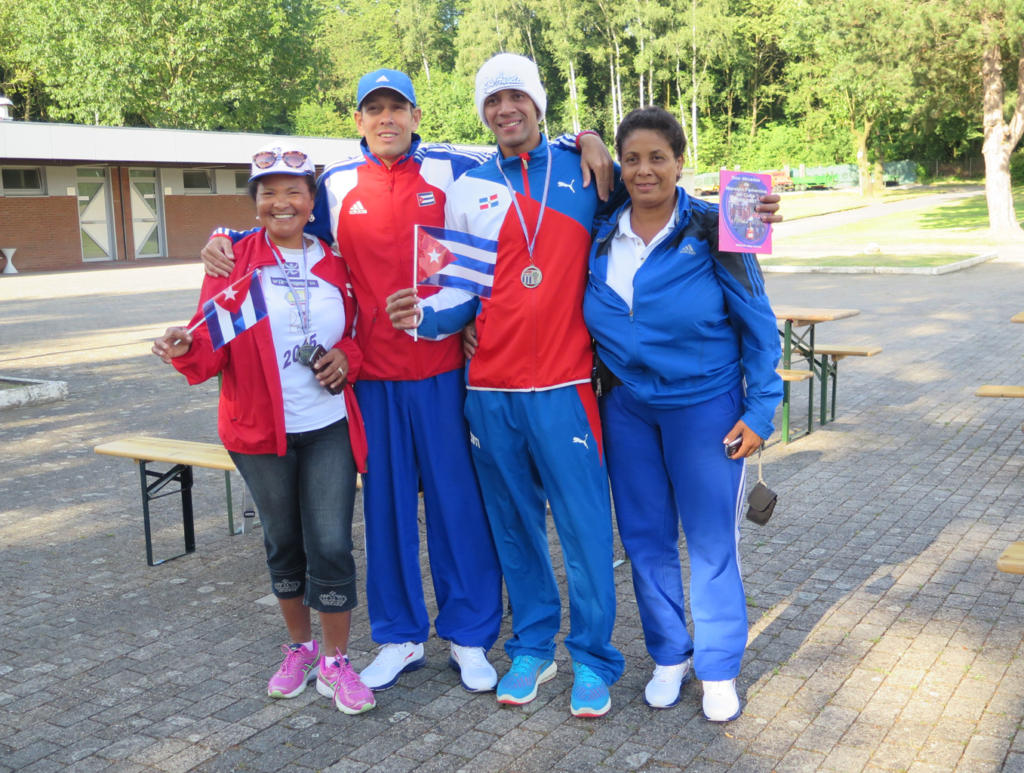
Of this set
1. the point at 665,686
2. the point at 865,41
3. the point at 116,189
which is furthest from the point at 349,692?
the point at 116,189

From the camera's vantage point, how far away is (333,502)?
3.63m

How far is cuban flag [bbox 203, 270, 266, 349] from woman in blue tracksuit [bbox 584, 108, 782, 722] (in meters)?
1.17

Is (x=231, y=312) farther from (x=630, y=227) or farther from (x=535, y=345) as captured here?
(x=630, y=227)

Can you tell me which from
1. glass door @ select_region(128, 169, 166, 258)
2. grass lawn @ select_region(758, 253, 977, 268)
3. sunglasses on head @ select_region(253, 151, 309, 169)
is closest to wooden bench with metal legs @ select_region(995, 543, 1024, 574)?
sunglasses on head @ select_region(253, 151, 309, 169)

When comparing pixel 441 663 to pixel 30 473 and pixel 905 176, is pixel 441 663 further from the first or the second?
pixel 905 176

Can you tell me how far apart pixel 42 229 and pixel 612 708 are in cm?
3107

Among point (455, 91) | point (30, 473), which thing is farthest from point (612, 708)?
point (455, 91)

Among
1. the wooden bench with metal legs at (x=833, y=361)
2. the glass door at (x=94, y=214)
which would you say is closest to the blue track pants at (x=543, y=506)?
the wooden bench with metal legs at (x=833, y=361)

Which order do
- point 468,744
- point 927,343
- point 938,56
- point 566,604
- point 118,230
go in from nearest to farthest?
point 468,744 < point 566,604 < point 927,343 < point 938,56 < point 118,230

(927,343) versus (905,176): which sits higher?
(905,176)

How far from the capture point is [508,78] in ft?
11.5

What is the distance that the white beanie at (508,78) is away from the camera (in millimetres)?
3518

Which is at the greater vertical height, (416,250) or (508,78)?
(508,78)

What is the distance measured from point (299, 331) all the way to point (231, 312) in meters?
0.24
